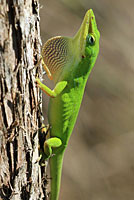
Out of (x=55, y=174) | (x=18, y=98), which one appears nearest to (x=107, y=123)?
(x=55, y=174)

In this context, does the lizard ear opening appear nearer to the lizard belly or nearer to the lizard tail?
the lizard belly

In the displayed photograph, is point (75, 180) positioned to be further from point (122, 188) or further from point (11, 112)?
point (11, 112)

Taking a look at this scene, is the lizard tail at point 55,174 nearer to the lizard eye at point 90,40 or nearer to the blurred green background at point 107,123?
the lizard eye at point 90,40

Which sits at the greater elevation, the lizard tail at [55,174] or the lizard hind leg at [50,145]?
the lizard hind leg at [50,145]

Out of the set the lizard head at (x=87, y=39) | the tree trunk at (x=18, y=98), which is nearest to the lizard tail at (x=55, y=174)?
the tree trunk at (x=18, y=98)

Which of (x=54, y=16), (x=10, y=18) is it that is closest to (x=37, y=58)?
(x=10, y=18)

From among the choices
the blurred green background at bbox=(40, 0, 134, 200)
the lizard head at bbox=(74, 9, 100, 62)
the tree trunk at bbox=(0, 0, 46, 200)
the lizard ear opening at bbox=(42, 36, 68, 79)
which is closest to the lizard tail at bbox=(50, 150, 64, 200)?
the tree trunk at bbox=(0, 0, 46, 200)

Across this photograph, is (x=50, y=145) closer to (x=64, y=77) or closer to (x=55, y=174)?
(x=55, y=174)

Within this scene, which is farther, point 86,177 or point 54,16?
point 86,177
